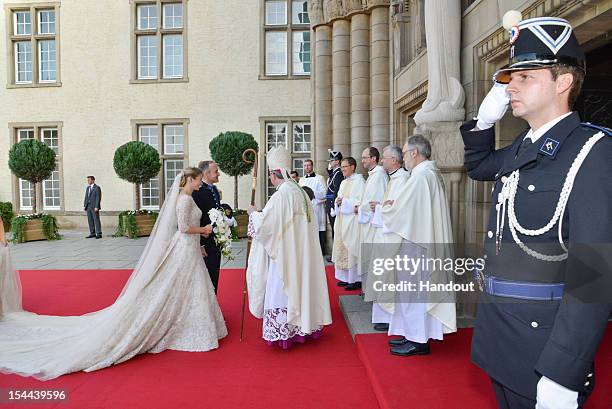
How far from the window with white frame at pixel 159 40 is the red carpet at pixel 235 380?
41.1 ft

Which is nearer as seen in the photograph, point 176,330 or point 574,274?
→ point 574,274

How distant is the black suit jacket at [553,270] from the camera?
1318 mm

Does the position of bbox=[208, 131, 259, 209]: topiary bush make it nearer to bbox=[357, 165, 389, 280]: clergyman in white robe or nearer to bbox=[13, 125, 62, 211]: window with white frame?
bbox=[13, 125, 62, 211]: window with white frame

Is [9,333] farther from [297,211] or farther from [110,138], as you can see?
[110,138]

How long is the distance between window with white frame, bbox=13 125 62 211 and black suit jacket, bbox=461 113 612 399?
16.8 m

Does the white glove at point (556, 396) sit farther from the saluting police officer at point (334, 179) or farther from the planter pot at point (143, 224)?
the planter pot at point (143, 224)

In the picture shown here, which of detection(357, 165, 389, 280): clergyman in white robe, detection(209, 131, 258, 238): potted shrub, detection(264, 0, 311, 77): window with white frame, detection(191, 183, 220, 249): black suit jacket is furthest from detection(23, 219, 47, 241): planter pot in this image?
detection(357, 165, 389, 280): clergyman in white robe

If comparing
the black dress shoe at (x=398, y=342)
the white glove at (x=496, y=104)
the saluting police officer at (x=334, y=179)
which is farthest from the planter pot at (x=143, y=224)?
the white glove at (x=496, y=104)

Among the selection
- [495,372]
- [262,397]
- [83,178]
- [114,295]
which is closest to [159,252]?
[262,397]

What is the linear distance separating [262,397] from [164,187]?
44.1ft

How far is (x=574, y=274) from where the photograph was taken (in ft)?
4.49

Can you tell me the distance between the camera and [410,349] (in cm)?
377

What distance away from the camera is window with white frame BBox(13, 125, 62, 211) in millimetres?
15930

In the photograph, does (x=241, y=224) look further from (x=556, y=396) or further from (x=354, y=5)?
(x=556, y=396)
